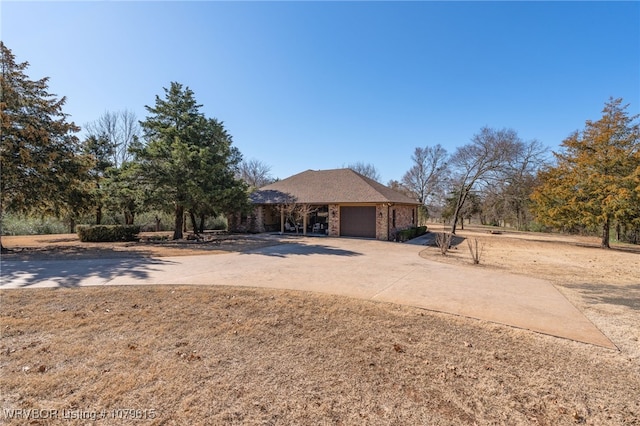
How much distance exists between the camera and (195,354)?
3.51m

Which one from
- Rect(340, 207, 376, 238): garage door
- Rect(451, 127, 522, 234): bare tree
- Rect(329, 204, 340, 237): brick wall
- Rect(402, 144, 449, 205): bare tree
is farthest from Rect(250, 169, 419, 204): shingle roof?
Rect(402, 144, 449, 205): bare tree

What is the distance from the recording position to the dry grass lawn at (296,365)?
101 inches

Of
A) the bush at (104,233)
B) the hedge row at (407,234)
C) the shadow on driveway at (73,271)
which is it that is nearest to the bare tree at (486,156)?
the hedge row at (407,234)

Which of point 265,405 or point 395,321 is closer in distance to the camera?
point 265,405

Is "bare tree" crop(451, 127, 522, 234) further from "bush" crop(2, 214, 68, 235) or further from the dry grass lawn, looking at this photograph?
"bush" crop(2, 214, 68, 235)

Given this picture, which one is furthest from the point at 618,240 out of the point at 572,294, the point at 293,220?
the point at 293,220

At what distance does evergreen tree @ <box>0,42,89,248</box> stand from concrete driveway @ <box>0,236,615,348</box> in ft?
13.8

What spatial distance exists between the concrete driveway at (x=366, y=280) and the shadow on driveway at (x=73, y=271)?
0.07 feet

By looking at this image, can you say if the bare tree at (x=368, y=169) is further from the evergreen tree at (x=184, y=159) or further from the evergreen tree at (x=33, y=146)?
the evergreen tree at (x=33, y=146)

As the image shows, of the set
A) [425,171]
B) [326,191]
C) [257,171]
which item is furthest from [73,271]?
[257,171]

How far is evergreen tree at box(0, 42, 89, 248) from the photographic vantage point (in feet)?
35.1

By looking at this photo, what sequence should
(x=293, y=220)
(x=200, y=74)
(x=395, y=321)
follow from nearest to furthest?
1. (x=395, y=321)
2. (x=200, y=74)
3. (x=293, y=220)

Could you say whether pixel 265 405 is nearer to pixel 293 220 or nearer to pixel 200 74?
pixel 200 74

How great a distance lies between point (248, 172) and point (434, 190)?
28318mm
